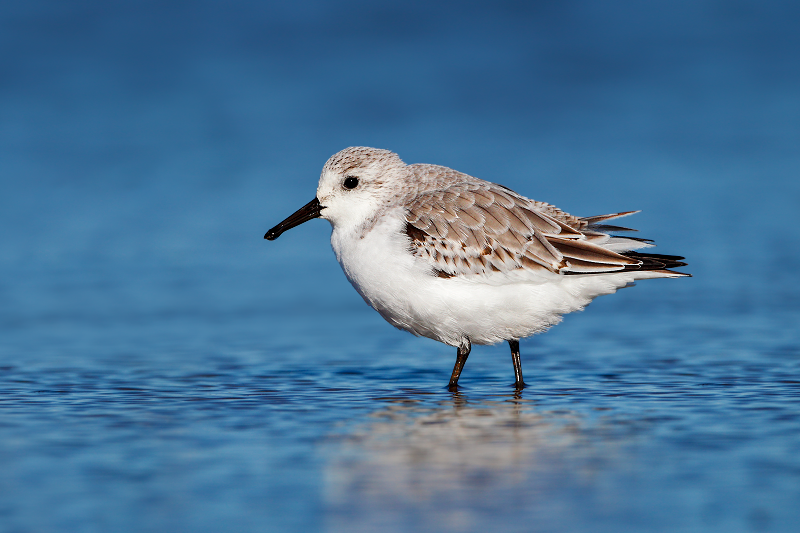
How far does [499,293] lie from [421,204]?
96cm

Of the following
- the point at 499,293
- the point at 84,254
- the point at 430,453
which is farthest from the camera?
the point at 84,254

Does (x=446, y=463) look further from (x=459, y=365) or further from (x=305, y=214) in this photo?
(x=305, y=214)

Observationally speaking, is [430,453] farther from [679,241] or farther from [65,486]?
[679,241]

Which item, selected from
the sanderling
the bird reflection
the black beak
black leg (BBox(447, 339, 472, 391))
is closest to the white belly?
the sanderling

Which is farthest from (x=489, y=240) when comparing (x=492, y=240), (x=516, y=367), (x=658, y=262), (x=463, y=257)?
(x=658, y=262)

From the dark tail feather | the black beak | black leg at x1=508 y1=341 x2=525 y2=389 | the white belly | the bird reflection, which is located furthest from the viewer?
the black beak

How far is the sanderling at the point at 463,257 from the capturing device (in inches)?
305

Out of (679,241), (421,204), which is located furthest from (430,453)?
(679,241)

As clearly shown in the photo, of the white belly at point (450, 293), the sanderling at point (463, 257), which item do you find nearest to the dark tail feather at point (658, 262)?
the sanderling at point (463, 257)

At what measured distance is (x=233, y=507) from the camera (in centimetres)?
497

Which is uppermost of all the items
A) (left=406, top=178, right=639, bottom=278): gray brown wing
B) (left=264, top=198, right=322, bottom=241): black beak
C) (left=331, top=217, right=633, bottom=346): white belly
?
(left=264, top=198, right=322, bottom=241): black beak

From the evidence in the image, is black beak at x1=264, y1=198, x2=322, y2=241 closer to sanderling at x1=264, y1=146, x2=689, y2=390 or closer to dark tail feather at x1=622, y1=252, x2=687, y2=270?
sanderling at x1=264, y1=146, x2=689, y2=390

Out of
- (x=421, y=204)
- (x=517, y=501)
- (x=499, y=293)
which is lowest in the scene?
(x=517, y=501)

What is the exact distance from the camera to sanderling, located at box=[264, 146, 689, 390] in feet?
25.5
